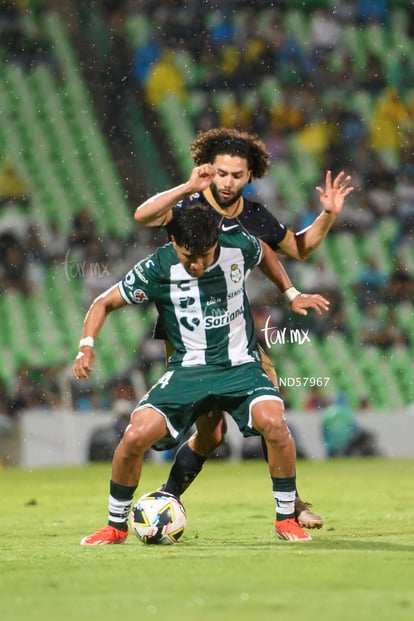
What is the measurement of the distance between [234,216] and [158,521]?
68.6 inches

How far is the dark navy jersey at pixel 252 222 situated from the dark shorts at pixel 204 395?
0.79 meters

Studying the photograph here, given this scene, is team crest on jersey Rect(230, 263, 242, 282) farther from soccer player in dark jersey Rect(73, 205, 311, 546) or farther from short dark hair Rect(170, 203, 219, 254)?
A: short dark hair Rect(170, 203, 219, 254)

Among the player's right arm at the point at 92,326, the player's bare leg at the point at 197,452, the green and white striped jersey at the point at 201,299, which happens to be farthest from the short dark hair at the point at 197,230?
the player's bare leg at the point at 197,452

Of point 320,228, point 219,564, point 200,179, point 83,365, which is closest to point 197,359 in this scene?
point 83,365

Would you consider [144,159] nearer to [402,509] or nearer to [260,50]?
[260,50]

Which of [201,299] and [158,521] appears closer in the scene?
[158,521]

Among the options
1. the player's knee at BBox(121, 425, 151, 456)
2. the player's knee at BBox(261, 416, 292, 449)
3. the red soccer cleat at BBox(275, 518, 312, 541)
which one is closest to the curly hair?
the player's knee at BBox(261, 416, 292, 449)

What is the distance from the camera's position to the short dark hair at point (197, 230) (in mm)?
6945

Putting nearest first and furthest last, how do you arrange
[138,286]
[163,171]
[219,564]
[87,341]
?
[219,564]
[87,341]
[138,286]
[163,171]

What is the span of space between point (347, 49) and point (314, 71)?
2.03ft

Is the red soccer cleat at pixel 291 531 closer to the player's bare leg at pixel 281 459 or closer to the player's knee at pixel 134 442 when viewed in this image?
the player's bare leg at pixel 281 459

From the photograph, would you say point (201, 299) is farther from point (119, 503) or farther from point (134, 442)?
point (119, 503)

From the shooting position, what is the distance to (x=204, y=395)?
7.17 metres

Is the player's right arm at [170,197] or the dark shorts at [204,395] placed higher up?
the player's right arm at [170,197]
